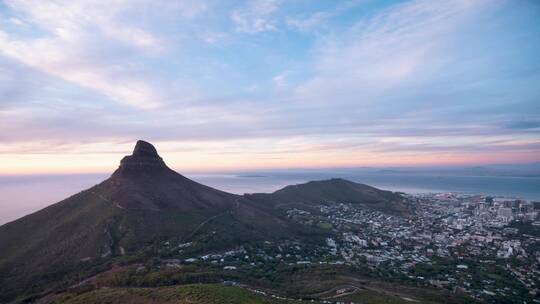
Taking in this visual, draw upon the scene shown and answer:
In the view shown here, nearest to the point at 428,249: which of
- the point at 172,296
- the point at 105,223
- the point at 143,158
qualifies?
the point at 172,296

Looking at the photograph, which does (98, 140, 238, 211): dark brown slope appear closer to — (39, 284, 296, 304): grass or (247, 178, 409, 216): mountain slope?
(247, 178, 409, 216): mountain slope

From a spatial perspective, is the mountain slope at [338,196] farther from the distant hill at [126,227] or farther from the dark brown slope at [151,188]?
the dark brown slope at [151,188]

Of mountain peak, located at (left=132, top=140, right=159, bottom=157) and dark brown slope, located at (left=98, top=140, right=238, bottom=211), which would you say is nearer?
dark brown slope, located at (left=98, top=140, right=238, bottom=211)

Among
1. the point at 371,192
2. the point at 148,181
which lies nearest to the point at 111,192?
the point at 148,181

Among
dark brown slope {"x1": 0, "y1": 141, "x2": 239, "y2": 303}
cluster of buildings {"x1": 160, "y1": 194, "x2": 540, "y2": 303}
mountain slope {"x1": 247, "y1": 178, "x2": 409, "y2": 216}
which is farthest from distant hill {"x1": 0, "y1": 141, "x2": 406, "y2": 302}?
mountain slope {"x1": 247, "y1": 178, "x2": 409, "y2": 216}

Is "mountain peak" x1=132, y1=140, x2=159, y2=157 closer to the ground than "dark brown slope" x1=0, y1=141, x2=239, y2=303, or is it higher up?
higher up

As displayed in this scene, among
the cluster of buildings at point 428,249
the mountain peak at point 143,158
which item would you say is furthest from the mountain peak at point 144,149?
the cluster of buildings at point 428,249
